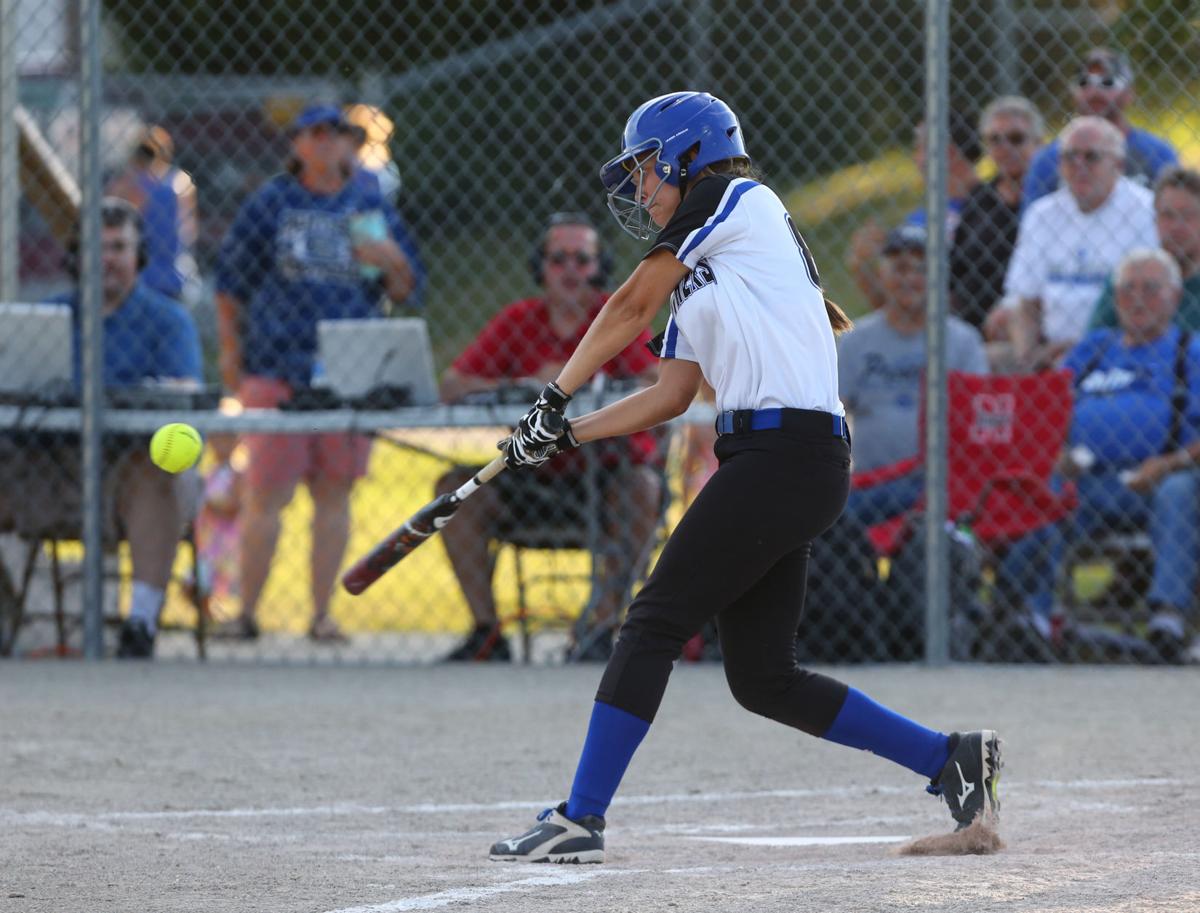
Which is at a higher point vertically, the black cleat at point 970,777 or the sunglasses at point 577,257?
the sunglasses at point 577,257

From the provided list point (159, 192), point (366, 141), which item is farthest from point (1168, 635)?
point (159, 192)

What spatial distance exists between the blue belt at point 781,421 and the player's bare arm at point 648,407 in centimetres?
16

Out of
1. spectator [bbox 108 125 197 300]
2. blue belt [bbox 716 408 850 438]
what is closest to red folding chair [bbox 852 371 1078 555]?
blue belt [bbox 716 408 850 438]

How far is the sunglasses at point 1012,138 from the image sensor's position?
930cm

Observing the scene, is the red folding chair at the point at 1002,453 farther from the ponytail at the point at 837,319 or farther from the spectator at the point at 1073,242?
the ponytail at the point at 837,319

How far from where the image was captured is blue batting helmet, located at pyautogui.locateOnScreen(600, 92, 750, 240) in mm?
4691

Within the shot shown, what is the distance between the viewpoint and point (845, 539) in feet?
26.9

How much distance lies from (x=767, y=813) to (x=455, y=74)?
10.2 metres

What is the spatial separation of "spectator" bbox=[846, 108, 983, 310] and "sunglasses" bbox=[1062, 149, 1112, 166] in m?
0.73

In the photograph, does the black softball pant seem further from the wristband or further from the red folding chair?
the red folding chair

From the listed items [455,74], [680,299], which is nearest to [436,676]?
[680,299]

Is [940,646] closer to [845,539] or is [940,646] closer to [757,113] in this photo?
[845,539]

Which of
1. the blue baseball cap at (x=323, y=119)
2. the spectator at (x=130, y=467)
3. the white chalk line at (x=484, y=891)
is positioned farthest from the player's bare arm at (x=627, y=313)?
the blue baseball cap at (x=323, y=119)

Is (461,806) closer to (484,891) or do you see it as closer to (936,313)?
(484,891)
